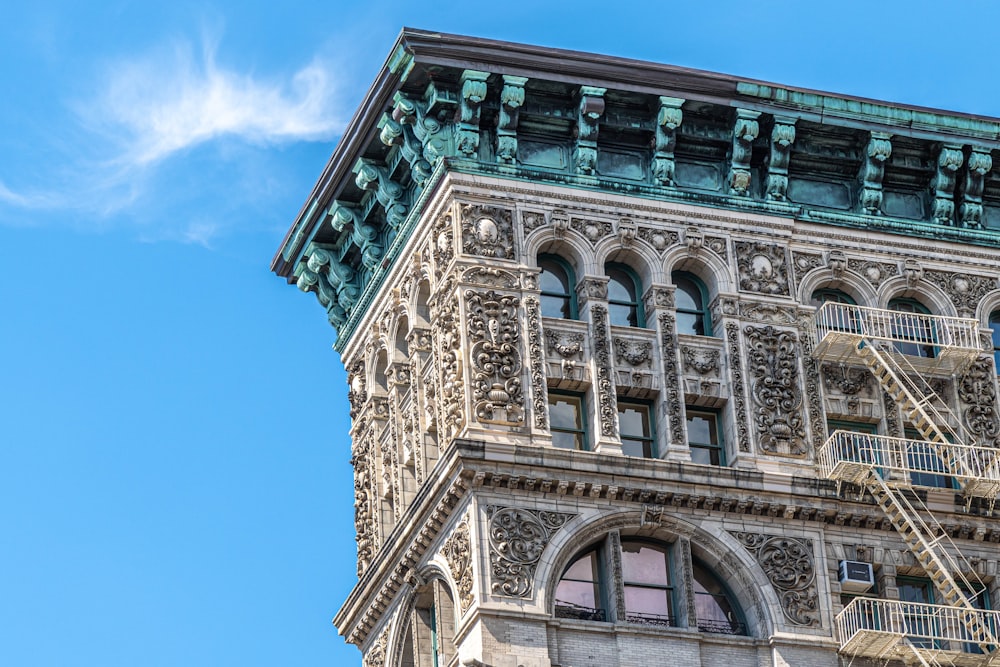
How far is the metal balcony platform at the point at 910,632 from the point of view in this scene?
5497cm

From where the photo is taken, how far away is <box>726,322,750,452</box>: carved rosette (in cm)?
5719

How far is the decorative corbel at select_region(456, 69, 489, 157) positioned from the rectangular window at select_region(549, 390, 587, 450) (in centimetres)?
614

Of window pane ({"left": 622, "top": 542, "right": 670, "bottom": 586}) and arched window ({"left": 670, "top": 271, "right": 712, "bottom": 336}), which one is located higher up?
arched window ({"left": 670, "top": 271, "right": 712, "bottom": 336})

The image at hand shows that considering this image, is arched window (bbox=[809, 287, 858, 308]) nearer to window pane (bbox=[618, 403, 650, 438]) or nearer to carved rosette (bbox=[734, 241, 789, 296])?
carved rosette (bbox=[734, 241, 789, 296])

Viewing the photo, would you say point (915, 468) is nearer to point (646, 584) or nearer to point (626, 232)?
point (646, 584)

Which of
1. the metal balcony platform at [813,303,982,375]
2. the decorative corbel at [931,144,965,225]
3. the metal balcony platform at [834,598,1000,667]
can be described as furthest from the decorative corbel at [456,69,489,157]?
the metal balcony platform at [834,598,1000,667]

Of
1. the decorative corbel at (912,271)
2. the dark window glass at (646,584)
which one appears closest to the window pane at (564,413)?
the dark window glass at (646,584)

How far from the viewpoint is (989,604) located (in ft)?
188

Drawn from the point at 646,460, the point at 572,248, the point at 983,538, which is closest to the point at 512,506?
the point at 646,460

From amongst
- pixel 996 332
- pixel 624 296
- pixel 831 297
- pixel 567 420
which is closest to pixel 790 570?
pixel 567 420

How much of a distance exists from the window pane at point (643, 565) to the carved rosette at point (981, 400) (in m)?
8.23

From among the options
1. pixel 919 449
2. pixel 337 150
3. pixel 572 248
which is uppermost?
pixel 337 150

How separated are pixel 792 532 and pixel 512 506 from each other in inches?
246

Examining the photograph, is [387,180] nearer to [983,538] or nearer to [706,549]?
[706,549]
